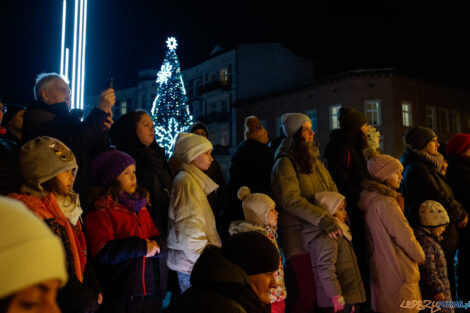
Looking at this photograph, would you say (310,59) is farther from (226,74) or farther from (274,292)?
(274,292)

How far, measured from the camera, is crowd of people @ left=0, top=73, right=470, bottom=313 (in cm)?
234

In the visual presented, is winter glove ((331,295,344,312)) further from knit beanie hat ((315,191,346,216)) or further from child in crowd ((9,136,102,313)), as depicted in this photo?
child in crowd ((9,136,102,313))

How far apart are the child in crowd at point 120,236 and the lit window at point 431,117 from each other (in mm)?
30397

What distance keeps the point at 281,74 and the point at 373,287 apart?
34.6 m

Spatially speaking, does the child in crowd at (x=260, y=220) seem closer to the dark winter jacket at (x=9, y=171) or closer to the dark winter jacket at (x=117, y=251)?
the dark winter jacket at (x=117, y=251)

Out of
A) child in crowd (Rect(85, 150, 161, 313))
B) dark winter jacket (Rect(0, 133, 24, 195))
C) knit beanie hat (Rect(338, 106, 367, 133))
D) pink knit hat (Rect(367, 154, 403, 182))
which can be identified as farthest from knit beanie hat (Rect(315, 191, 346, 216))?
dark winter jacket (Rect(0, 133, 24, 195))

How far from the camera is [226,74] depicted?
39500mm

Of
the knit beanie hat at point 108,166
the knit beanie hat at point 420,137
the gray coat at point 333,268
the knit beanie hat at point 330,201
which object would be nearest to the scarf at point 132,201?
the knit beanie hat at point 108,166

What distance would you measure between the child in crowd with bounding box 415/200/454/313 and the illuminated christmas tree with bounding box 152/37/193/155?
2046 cm

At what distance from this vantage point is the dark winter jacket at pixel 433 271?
543 centimetres

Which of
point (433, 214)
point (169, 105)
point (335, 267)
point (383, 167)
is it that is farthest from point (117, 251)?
point (169, 105)

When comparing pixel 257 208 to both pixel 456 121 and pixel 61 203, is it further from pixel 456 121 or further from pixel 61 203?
pixel 456 121

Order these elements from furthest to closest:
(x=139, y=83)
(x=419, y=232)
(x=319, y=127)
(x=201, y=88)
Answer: (x=139, y=83) → (x=201, y=88) → (x=319, y=127) → (x=419, y=232)

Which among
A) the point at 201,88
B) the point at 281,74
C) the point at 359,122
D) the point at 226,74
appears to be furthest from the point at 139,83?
the point at 359,122
